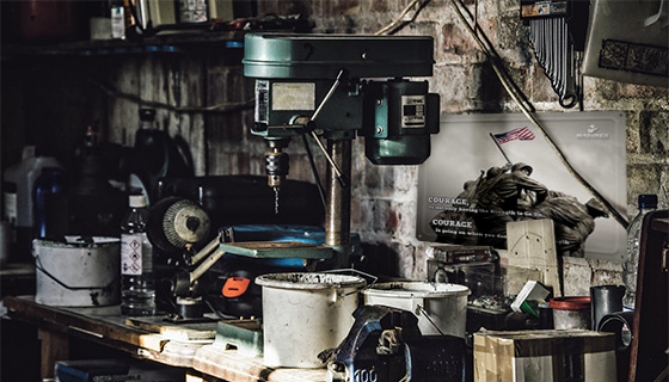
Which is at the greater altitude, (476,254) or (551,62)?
(551,62)

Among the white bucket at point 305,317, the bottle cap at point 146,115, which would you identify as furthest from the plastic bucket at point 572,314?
the bottle cap at point 146,115

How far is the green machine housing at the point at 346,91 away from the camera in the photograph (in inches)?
114

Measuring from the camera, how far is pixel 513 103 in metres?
3.21

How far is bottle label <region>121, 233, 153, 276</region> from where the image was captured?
350 centimetres

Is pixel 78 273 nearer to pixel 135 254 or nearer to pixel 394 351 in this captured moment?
pixel 135 254

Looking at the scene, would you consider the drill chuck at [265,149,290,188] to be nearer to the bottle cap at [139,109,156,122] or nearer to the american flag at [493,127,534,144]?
the american flag at [493,127,534,144]

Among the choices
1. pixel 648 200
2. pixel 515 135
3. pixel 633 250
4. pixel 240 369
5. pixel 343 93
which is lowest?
pixel 240 369

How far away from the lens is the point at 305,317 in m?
2.71

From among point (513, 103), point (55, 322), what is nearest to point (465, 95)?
point (513, 103)

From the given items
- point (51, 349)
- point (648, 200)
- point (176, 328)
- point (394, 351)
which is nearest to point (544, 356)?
point (394, 351)

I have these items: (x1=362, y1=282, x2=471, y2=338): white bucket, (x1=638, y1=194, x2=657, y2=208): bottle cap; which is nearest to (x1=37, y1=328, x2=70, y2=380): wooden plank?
(x1=362, y1=282, x2=471, y2=338): white bucket

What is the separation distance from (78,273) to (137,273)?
19cm

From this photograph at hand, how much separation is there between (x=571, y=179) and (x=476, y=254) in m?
0.34

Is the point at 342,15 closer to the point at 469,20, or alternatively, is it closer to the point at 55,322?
the point at 469,20
